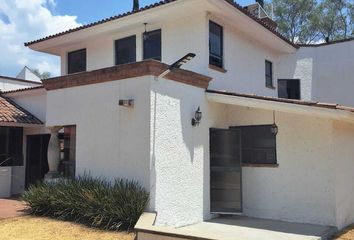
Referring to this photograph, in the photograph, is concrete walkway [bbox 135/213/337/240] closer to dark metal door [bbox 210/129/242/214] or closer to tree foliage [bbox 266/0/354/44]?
dark metal door [bbox 210/129/242/214]

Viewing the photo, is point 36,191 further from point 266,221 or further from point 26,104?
point 26,104

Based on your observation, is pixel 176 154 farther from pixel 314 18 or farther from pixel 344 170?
pixel 314 18

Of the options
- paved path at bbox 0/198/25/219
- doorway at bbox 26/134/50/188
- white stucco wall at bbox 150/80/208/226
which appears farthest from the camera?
doorway at bbox 26/134/50/188

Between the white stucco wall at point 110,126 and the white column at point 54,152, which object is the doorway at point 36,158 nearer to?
the white column at point 54,152

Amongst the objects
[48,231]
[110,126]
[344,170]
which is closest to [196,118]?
[110,126]

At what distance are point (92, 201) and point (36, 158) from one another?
8.71 meters

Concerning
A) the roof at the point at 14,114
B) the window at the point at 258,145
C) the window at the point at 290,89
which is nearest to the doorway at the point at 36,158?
the roof at the point at 14,114

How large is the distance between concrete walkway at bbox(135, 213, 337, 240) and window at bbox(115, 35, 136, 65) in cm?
645

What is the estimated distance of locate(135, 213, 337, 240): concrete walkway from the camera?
8.02 metres

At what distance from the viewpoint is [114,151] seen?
Answer: 412 inches

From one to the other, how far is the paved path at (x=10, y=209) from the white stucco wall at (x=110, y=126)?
2003 mm

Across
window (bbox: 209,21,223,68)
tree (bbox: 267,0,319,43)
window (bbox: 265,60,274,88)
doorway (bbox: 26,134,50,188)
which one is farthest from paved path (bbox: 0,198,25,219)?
tree (bbox: 267,0,319,43)

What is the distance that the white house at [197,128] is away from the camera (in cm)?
1009

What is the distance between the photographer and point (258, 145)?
1216 cm
